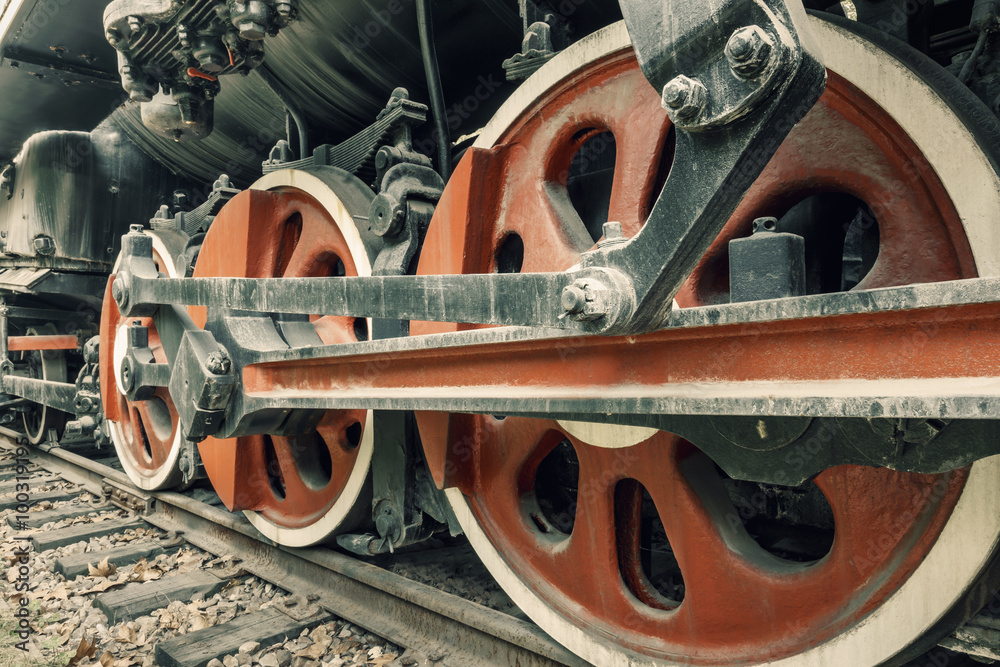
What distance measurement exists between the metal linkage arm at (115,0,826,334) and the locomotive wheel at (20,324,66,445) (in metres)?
4.53

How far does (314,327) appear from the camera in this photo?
2299 mm

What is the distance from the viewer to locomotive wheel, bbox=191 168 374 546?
88.8 inches

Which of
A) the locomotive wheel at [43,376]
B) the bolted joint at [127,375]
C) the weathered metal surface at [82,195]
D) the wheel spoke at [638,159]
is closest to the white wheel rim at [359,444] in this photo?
the bolted joint at [127,375]

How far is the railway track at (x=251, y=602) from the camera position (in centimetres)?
185

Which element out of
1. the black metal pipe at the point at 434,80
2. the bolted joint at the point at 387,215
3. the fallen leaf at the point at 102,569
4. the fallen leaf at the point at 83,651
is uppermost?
the black metal pipe at the point at 434,80

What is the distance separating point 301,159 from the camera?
8.34 ft

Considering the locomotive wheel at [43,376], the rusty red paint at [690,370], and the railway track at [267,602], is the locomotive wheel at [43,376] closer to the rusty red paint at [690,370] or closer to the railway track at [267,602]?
the railway track at [267,602]

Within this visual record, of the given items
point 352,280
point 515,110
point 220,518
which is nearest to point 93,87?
point 220,518

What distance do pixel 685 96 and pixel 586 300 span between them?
Answer: 27cm

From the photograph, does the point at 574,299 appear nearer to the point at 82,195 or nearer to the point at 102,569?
the point at 102,569

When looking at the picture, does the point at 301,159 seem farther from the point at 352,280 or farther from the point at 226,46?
the point at 352,280

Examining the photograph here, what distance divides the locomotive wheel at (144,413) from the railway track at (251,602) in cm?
13

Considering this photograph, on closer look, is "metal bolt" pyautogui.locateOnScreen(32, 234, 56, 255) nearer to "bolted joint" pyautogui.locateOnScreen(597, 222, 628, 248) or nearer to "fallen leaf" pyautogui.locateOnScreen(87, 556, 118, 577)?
"fallen leaf" pyautogui.locateOnScreen(87, 556, 118, 577)

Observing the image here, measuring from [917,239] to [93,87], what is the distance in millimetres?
4282
